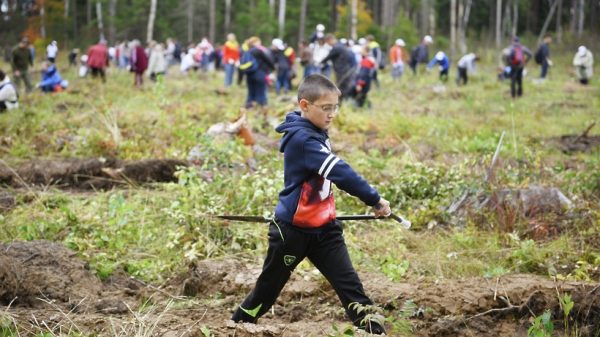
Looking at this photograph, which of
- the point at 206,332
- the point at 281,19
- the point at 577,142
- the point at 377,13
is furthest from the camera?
the point at 377,13

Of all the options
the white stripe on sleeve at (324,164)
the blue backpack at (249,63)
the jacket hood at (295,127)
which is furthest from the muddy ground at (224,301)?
the blue backpack at (249,63)

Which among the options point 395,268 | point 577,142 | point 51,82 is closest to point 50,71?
point 51,82

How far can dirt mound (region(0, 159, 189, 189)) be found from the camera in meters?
8.94

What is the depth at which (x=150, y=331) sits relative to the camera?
12.4ft

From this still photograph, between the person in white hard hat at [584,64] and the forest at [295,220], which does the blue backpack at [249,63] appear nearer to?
the forest at [295,220]

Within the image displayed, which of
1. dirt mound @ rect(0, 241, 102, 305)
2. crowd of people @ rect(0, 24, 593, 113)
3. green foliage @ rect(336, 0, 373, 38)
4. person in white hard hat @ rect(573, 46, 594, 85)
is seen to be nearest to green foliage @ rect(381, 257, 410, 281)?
dirt mound @ rect(0, 241, 102, 305)

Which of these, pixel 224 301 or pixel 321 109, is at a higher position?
pixel 321 109

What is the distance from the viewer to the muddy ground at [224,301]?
4289 mm

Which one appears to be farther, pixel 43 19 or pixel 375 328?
pixel 43 19

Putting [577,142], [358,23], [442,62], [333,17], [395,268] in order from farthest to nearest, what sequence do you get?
[333,17] < [358,23] < [442,62] < [577,142] < [395,268]

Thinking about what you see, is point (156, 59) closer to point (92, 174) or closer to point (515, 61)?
point (515, 61)

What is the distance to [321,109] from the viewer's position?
414 cm

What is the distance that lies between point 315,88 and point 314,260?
1095mm

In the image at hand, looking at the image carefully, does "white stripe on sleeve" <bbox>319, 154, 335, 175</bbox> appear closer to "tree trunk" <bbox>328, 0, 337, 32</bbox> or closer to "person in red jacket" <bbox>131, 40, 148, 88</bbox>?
"person in red jacket" <bbox>131, 40, 148, 88</bbox>
